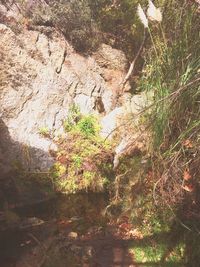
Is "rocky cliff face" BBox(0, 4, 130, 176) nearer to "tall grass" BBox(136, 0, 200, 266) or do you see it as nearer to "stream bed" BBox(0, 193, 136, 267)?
"stream bed" BBox(0, 193, 136, 267)

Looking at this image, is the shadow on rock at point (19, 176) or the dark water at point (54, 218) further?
the shadow on rock at point (19, 176)

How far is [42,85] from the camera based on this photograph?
8.60 metres

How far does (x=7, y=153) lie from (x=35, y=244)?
2643mm

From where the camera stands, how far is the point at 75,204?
6.26 m

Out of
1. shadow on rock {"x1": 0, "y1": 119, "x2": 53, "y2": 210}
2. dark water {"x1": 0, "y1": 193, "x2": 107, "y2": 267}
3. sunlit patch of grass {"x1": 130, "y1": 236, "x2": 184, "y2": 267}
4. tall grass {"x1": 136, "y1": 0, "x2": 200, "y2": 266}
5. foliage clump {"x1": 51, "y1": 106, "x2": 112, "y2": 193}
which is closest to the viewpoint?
tall grass {"x1": 136, "y1": 0, "x2": 200, "y2": 266}

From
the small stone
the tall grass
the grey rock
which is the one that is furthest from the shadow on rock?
the tall grass

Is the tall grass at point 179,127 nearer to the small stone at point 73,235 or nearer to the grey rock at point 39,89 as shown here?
the small stone at point 73,235

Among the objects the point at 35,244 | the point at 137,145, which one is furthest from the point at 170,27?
the point at 35,244

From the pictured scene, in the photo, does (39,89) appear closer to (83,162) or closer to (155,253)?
(83,162)

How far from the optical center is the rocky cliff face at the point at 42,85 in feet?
24.9

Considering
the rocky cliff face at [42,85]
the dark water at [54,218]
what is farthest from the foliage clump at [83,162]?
the rocky cliff face at [42,85]

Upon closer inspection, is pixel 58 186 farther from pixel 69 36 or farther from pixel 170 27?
pixel 69 36

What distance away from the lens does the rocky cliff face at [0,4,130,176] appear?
7.60 metres

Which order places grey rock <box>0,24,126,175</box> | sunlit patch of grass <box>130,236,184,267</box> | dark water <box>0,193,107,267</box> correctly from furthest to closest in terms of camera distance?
grey rock <box>0,24,126,175</box> < dark water <box>0,193,107,267</box> < sunlit patch of grass <box>130,236,184,267</box>
